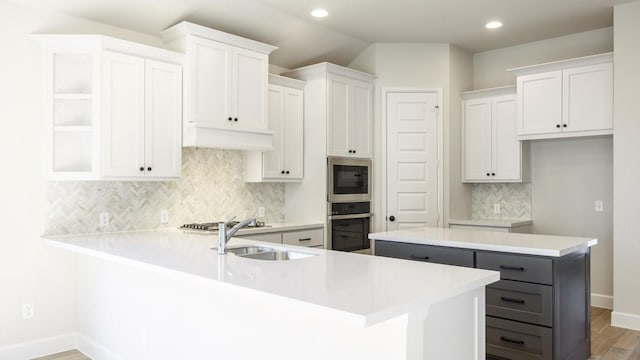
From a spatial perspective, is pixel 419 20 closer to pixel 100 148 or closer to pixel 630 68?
pixel 630 68

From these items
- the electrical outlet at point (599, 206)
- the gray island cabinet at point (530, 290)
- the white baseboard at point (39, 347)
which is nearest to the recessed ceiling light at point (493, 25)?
the electrical outlet at point (599, 206)

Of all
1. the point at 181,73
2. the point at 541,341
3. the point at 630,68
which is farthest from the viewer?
the point at 630,68

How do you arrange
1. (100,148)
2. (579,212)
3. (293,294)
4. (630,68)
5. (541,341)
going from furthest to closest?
(579,212)
(630,68)
(100,148)
(541,341)
(293,294)

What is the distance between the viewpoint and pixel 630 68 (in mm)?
4156

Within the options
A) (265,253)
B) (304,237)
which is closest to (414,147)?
(304,237)

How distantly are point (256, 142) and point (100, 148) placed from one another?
134 cm

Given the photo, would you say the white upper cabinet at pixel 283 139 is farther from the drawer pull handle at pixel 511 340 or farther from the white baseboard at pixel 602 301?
the white baseboard at pixel 602 301

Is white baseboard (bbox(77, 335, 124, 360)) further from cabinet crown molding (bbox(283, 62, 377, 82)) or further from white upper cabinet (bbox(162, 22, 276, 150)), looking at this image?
cabinet crown molding (bbox(283, 62, 377, 82))

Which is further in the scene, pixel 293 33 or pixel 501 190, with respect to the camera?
pixel 501 190

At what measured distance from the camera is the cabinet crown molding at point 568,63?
439 cm

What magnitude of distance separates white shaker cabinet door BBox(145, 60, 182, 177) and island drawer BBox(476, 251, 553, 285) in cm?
245

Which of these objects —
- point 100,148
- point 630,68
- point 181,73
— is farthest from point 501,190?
point 100,148

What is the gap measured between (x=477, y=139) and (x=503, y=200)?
0.79 m

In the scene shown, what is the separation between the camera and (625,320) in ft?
13.6
